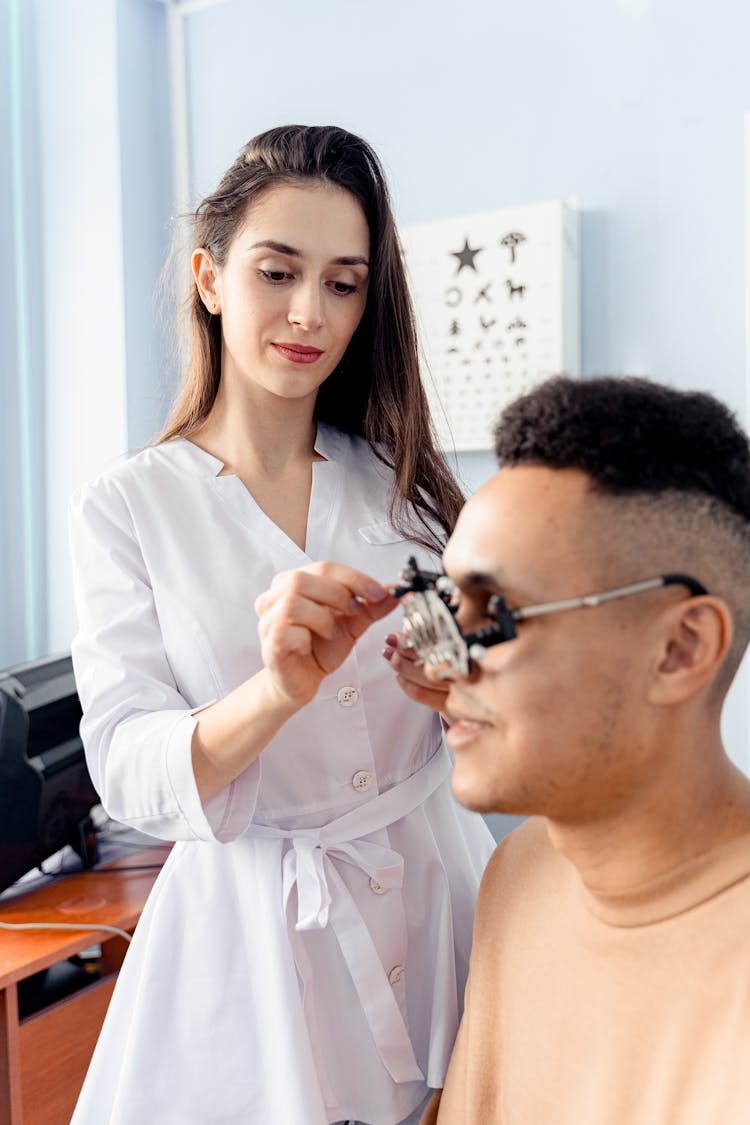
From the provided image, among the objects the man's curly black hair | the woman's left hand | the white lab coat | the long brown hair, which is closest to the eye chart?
the long brown hair

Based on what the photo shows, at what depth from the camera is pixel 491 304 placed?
2.23 m

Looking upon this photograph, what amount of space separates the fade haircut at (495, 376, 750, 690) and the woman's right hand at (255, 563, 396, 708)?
0.59 feet

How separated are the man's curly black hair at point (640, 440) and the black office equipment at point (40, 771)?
1.28 meters

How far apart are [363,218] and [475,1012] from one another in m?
0.83

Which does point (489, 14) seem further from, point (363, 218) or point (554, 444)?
point (554, 444)

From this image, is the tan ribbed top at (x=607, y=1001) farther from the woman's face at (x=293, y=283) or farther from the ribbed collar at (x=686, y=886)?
the woman's face at (x=293, y=283)

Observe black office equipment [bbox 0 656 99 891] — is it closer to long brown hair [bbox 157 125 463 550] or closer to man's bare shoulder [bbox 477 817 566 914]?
long brown hair [bbox 157 125 463 550]

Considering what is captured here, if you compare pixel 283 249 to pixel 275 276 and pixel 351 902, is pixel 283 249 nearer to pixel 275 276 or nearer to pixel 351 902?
pixel 275 276

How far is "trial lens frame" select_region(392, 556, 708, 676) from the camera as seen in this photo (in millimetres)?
826

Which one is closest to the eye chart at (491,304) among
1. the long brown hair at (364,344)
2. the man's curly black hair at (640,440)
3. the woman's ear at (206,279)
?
the long brown hair at (364,344)

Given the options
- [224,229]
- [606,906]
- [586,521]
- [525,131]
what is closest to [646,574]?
[586,521]

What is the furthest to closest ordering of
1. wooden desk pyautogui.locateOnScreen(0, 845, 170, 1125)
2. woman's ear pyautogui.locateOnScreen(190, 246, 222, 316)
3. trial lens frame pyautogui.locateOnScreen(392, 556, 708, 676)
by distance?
wooden desk pyautogui.locateOnScreen(0, 845, 170, 1125), woman's ear pyautogui.locateOnScreen(190, 246, 222, 316), trial lens frame pyautogui.locateOnScreen(392, 556, 708, 676)

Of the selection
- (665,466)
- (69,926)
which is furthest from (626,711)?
(69,926)

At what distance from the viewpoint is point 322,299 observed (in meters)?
1.18
